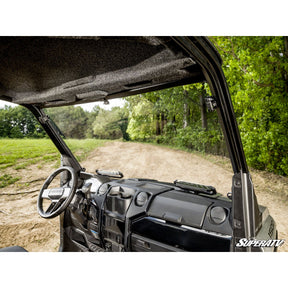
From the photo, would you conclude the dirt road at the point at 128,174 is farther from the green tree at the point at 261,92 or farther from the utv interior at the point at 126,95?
the utv interior at the point at 126,95

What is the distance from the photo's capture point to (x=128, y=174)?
3664 millimetres

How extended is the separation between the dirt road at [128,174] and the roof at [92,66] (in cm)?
178

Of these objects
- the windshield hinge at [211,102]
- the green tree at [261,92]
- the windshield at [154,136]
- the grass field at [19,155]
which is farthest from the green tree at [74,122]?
the green tree at [261,92]

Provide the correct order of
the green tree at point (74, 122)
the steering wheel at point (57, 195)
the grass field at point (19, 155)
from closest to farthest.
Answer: the steering wheel at point (57, 195)
the green tree at point (74, 122)
the grass field at point (19, 155)

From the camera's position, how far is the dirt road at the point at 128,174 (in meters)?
2.22

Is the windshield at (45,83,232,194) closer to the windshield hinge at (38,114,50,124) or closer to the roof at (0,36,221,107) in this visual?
the windshield hinge at (38,114,50,124)

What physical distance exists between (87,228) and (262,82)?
2.41 metres

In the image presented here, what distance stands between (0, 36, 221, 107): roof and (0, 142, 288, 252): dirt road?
1.78 metres

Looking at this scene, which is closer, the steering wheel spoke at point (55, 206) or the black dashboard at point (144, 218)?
the black dashboard at point (144, 218)

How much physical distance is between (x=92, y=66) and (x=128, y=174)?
119 inches

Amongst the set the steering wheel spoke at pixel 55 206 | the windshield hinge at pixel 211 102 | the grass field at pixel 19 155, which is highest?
the windshield hinge at pixel 211 102

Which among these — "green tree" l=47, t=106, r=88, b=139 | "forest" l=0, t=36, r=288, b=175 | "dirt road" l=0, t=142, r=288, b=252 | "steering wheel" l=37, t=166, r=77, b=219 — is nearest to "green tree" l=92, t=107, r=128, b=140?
"forest" l=0, t=36, r=288, b=175

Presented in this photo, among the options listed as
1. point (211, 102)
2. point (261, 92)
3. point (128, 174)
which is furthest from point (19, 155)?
point (261, 92)

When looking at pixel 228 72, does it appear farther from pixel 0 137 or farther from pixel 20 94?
pixel 0 137
